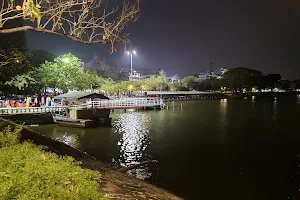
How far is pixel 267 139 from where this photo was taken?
942 inches

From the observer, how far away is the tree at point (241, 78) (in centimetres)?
11959

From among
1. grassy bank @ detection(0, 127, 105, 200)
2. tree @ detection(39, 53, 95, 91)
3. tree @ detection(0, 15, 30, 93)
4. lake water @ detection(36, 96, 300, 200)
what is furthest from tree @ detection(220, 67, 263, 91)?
grassy bank @ detection(0, 127, 105, 200)

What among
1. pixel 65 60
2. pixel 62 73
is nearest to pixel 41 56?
pixel 65 60

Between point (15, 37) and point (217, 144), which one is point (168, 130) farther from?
point (15, 37)

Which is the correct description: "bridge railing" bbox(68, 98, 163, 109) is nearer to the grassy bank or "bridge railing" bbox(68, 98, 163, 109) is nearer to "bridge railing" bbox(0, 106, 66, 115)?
"bridge railing" bbox(0, 106, 66, 115)

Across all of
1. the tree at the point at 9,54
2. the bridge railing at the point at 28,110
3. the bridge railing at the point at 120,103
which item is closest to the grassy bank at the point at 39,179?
the tree at the point at 9,54

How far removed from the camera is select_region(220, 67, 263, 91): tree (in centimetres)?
11959

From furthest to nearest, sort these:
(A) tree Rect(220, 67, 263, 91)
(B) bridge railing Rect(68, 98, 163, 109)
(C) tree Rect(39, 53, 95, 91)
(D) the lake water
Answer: (A) tree Rect(220, 67, 263, 91) → (C) tree Rect(39, 53, 95, 91) → (B) bridge railing Rect(68, 98, 163, 109) → (D) the lake water

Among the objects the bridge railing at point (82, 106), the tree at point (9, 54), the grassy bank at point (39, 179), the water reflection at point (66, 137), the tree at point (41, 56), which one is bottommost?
the water reflection at point (66, 137)

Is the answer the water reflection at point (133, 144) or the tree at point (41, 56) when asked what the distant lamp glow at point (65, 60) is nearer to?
the tree at point (41, 56)

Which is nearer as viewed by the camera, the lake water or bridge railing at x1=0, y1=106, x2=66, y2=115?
the lake water

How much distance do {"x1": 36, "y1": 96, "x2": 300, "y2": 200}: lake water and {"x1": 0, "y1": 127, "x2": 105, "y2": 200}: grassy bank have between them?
672 cm

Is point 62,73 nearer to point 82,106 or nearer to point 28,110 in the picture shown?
point 82,106

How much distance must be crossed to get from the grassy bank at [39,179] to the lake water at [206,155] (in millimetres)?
6717
